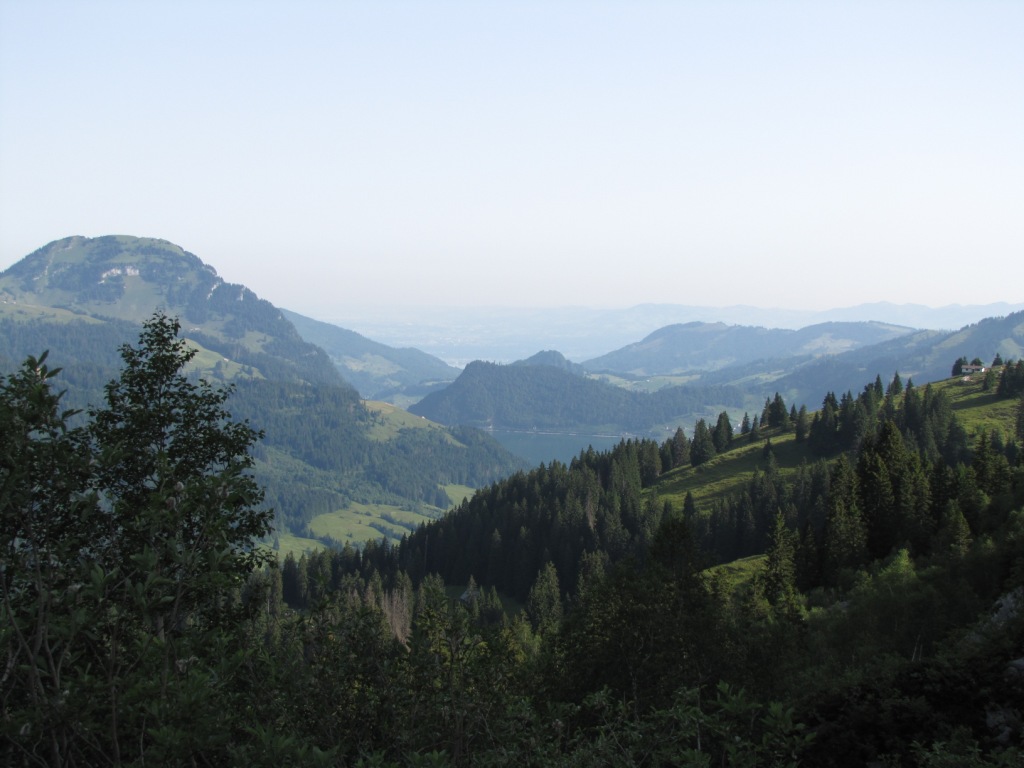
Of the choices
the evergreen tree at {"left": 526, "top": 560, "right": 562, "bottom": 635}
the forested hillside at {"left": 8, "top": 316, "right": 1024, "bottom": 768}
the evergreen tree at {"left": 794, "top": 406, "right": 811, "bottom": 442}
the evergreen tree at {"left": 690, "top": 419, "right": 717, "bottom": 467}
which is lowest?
the evergreen tree at {"left": 526, "top": 560, "right": 562, "bottom": 635}

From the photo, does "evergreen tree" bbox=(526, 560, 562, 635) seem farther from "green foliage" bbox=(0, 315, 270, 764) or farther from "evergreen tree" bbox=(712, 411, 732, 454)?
"green foliage" bbox=(0, 315, 270, 764)

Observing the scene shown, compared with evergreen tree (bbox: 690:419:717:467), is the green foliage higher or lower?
higher

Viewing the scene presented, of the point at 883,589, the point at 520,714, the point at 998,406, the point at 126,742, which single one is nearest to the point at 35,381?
the point at 126,742

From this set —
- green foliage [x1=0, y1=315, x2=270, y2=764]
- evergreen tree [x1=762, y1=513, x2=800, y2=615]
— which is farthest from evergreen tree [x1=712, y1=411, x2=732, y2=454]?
green foliage [x1=0, y1=315, x2=270, y2=764]

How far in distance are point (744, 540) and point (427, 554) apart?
62.4 m

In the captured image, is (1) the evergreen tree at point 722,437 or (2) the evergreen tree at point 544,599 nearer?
(2) the evergreen tree at point 544,599

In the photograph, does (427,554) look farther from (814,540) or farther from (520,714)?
(520,714)

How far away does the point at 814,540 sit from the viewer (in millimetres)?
70562

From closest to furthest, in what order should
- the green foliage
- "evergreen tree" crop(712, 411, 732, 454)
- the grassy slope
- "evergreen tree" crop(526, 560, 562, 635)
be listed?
the green foliage < "evergreen tree" crop(526, 560, 562, 635) < the grassy slope < "evergreen tree" crop(712, 411, 732, 454)

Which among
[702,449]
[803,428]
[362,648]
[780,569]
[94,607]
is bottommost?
[702,449]

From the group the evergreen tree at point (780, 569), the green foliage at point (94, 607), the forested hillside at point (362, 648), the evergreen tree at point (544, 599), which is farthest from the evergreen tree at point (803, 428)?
the green foliage at point (94, 607)

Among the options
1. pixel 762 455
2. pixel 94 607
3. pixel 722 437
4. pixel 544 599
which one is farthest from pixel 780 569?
pixel 722 437

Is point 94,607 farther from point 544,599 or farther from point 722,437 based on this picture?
point 722,437

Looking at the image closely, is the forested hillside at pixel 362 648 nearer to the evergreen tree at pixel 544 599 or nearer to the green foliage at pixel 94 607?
the green foliage at pixel 94 607
